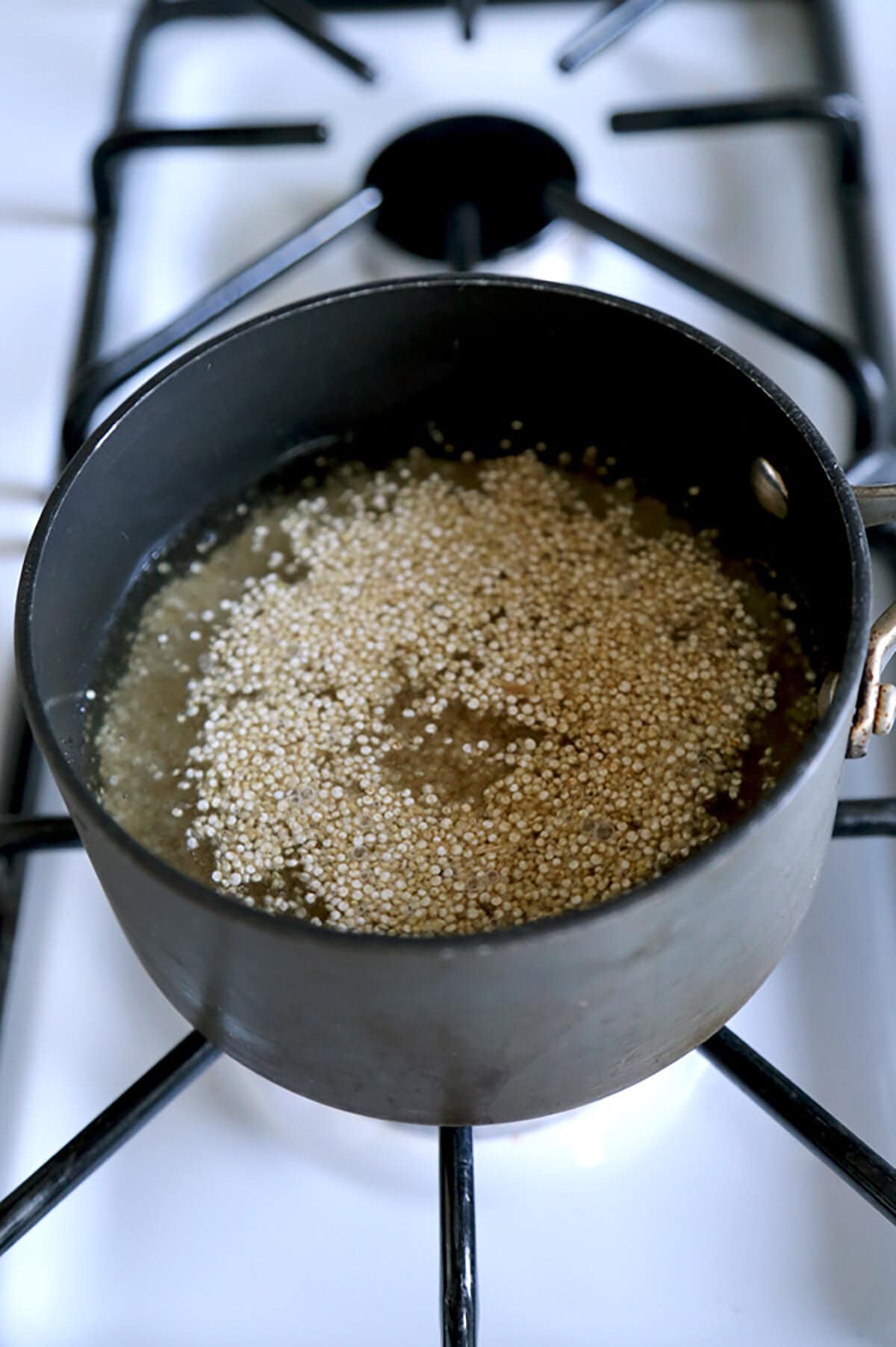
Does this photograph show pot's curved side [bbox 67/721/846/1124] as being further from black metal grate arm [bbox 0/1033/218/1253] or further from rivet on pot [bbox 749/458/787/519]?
rivet on pot [bbox 749/458/787/519]

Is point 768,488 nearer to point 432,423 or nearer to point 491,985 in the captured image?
point 432,423

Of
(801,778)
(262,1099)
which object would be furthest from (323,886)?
(801,778)

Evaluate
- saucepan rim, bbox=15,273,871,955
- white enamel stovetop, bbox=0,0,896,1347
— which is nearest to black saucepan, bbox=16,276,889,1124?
saucepan rim, bbox=15,273,871,955

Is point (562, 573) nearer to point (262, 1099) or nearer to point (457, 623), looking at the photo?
point (457, 623)

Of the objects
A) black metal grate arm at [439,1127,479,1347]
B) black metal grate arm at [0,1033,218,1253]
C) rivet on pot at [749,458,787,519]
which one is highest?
rivet on pot at [749,458,787,519]

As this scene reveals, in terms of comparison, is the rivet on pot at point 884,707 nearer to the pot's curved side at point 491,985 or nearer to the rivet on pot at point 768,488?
the pot's curved side at point 491,985

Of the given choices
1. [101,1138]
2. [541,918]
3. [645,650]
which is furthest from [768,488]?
[101,1138]

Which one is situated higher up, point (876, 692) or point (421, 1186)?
point (876, 692)
